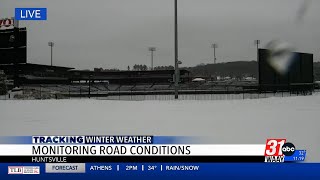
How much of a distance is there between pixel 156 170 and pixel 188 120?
2.06 m

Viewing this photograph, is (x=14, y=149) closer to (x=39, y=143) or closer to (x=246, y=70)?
(x=39, y=143)

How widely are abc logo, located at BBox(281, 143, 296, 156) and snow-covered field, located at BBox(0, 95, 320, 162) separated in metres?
0.13

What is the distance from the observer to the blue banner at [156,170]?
7.22 ft

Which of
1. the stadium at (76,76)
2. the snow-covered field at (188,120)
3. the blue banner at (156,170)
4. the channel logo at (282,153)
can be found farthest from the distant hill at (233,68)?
the blue banner at (156,170)

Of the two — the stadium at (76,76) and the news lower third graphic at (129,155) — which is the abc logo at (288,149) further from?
the stadium at (76,76)

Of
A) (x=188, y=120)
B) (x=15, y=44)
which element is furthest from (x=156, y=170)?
(x=188, y=120)

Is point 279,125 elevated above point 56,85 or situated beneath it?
situated beneath

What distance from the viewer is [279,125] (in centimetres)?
352

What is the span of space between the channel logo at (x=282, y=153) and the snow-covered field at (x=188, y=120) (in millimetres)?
109

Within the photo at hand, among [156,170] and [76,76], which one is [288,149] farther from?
[76,76]

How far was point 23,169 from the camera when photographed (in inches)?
89.6

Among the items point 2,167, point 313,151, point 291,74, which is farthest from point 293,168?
point 2,167

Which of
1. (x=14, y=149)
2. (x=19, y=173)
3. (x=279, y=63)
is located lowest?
(x=19, y=173)

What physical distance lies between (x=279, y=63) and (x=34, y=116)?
3000mm
